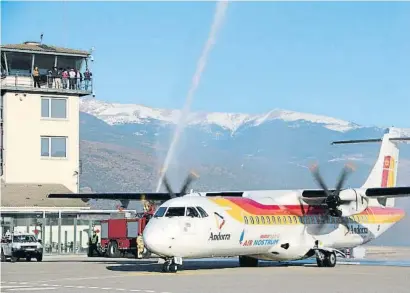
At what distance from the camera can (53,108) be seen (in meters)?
52.5

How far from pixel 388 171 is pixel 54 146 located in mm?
22935

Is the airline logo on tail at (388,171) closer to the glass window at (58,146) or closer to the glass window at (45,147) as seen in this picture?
the glass window at (58,146)

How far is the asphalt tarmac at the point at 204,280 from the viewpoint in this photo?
70.5 ft

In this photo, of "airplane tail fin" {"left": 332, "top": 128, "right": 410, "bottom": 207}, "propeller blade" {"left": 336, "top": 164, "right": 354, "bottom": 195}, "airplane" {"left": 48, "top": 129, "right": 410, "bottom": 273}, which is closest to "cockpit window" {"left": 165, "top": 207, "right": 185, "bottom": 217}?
"airplane" {"left": 48, "top": 129, "right": 410, "bottom": 273}

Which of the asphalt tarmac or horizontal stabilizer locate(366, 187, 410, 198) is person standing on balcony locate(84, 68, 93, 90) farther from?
horizontal stabilizer locate(366, 187, 410, 198)

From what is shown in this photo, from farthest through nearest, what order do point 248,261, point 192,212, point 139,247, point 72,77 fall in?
point 72,77
point 139,247
point 248,261
point 192,212

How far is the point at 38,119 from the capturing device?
5184cm

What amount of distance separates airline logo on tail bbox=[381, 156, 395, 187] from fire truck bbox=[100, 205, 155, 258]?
12.0 meters

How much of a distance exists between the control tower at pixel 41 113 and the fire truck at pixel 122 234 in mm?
8406

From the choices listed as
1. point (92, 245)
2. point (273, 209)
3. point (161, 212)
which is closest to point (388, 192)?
point (273, 209)

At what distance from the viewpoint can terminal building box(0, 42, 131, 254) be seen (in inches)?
2005

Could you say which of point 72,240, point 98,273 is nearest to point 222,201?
point 98,273

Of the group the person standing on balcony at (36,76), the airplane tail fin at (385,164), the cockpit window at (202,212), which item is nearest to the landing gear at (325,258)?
the airplane tail fin at (385,164)

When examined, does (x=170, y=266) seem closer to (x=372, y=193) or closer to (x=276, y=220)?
(x=276, y=220)
